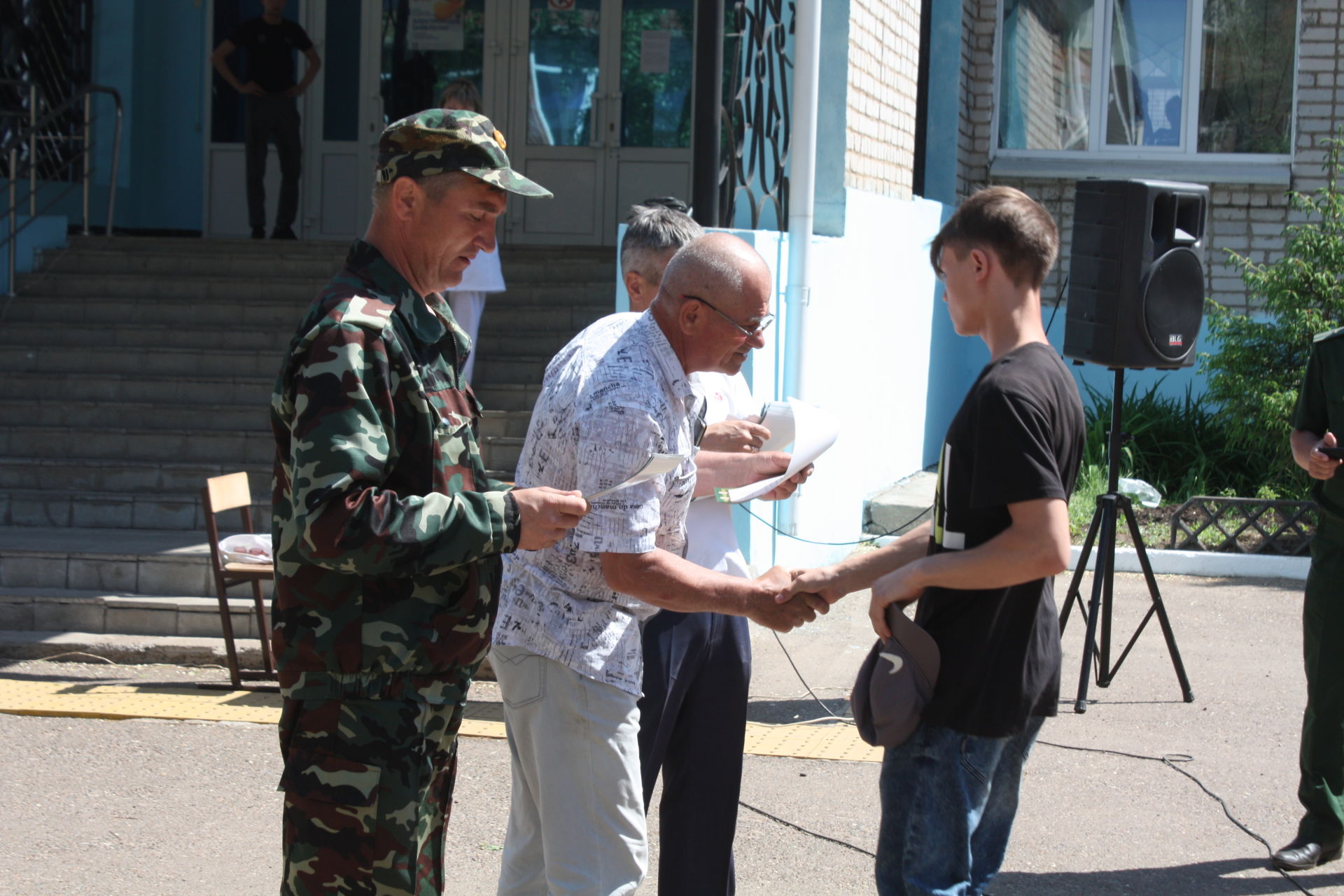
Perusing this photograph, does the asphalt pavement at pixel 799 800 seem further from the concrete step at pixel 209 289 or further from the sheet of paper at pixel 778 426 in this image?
the concrete step at pixel 209 289

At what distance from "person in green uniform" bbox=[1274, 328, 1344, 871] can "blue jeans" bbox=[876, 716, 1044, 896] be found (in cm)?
180

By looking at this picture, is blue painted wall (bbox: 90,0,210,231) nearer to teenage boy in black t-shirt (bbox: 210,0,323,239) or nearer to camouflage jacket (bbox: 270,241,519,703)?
teenage boy in black t-shirt (bbox: 210,0,323,239)

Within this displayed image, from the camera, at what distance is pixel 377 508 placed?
2.23 m

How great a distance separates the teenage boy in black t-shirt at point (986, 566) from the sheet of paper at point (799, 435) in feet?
2.56

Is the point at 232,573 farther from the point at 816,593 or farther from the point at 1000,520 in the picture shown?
the point at 1000,520

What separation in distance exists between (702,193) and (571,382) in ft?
13.6

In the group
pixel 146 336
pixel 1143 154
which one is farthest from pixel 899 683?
pixel 1143 154

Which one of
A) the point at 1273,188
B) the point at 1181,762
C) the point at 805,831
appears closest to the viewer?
the point at 805,831

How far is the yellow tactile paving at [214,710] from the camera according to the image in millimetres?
5352

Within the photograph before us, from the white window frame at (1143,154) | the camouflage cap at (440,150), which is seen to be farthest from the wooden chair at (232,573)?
the white window frame at (1143,154)

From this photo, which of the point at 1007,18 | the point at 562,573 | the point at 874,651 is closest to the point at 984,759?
the point at 874,651

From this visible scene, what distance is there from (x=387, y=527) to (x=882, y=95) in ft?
25.2

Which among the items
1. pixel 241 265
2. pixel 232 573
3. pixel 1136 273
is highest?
pixel 241 265

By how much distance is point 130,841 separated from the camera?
435 cm
